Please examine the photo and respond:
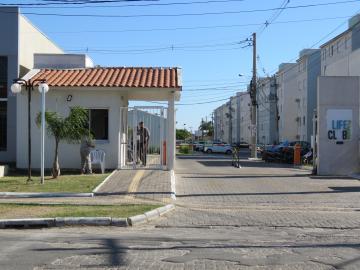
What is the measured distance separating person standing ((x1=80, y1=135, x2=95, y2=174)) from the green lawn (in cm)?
105

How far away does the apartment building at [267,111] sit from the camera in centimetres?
9250

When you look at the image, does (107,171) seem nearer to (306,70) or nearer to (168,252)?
(168,252)

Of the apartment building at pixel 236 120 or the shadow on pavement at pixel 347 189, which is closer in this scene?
the shadow on pavement at pixel 347 189

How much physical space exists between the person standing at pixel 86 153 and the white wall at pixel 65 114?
118 cm

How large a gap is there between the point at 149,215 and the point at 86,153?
9.02m

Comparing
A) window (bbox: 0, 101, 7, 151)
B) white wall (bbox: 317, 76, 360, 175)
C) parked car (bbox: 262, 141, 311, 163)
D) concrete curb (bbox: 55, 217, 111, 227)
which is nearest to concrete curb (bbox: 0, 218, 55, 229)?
concrete curb (bbox: 55, 217, 111, 227)

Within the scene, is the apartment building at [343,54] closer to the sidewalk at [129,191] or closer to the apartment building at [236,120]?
the sidewalk at [129,191]

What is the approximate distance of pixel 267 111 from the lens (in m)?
101

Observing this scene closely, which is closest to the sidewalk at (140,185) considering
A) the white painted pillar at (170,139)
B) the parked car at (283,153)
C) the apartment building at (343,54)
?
the white painted pillar at (170,139)

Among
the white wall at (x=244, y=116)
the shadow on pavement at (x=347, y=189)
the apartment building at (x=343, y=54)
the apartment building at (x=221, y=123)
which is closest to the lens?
the shadow on pavement at (x=347, y=189)

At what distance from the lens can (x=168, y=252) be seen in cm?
823

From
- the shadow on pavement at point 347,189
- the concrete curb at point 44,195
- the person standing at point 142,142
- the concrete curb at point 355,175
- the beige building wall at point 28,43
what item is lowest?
the shadow on pavement at point 347,189

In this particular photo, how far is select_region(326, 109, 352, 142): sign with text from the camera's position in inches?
906

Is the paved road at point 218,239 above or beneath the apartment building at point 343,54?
beneath
